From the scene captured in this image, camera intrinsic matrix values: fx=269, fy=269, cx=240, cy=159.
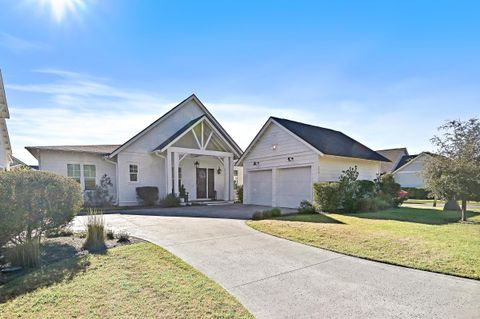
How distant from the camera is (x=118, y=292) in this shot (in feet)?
13.2

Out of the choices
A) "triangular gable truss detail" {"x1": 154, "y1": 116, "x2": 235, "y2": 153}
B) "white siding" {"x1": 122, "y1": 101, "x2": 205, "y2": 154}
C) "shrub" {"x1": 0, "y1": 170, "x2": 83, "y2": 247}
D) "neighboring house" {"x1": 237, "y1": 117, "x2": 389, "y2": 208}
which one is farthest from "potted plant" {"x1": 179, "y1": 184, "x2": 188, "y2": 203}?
"shrub" {"x1": 0, "y1": 170, "x2": 83, "y2": 247}

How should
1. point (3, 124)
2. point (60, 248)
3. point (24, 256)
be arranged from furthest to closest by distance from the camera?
point (3, 124) → point (60, 248) → point (24, 256)

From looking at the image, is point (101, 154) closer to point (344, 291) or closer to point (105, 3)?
point (105, 3)

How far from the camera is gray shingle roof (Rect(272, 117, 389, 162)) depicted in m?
15.3

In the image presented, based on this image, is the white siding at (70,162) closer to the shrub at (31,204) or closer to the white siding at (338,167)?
the shrub at (31,204)

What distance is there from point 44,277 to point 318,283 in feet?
15.8

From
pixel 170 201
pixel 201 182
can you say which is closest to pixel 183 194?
pixel 170 201

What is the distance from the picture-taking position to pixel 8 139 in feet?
63.2

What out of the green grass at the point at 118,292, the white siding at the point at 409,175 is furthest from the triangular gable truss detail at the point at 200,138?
the white siding at the point at 409,175

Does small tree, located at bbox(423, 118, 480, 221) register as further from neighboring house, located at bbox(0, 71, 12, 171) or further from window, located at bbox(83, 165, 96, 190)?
neighboring house, located at bbox(0, 71, 12, 171)

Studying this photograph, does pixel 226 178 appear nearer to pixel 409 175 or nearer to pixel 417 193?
pixel 417 193

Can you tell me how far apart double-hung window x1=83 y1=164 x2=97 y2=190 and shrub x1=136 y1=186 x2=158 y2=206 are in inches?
120

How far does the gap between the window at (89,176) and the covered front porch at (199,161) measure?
4.36 metres

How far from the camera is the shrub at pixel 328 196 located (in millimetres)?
12969
